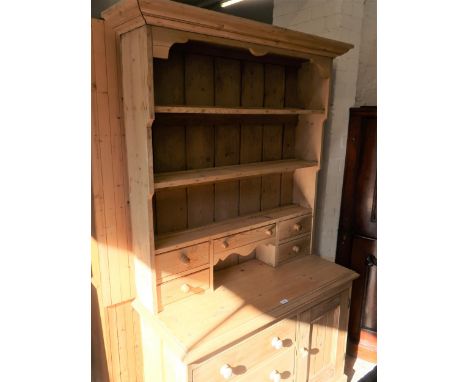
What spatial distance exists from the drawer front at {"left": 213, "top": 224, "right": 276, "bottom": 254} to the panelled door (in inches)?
17.6


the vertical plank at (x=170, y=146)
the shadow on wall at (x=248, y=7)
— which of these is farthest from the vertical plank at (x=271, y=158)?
the shadow on wall at (x=248, y=7)

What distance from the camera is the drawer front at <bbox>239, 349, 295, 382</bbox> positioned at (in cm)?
163

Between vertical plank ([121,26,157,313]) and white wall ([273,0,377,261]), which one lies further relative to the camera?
white wall ([273,0,377,261])

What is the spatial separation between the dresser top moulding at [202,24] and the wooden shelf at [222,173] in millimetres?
558

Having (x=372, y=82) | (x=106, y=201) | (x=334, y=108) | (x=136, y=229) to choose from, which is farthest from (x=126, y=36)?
(x=372, y=82)

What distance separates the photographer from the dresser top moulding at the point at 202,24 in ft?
4.06

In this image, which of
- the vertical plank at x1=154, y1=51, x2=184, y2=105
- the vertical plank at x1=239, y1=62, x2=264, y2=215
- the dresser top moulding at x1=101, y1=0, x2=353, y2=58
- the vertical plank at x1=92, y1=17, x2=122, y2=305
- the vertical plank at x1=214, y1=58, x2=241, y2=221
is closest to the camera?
the dresser top moulding at x1=101, y1=0, x2=353, y2=58

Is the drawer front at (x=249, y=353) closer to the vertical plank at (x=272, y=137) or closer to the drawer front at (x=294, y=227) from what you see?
the drawer front at (x=294, y=227)

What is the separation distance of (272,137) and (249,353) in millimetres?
1161

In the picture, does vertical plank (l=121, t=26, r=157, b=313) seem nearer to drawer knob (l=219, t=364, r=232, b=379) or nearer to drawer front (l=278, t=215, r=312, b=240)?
drawer knob (l=219, t=364, r=232, b=379)

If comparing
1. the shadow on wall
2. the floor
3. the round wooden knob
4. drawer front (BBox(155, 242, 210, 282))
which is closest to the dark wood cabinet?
the floor

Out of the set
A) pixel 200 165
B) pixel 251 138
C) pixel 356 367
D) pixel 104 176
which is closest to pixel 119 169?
pixel 104 176

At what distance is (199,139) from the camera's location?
1741mm
